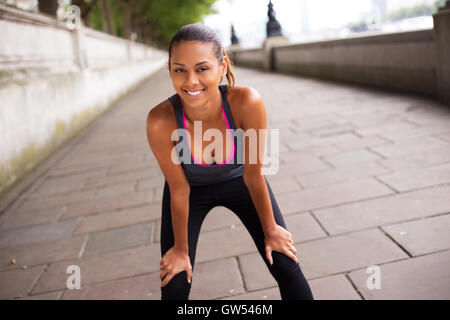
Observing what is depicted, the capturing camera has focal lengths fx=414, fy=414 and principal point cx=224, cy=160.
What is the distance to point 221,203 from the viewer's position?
1860mm

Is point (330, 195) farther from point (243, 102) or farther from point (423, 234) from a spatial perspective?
point (243, 102)

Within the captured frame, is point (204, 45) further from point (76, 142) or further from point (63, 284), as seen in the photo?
point (76, 142)

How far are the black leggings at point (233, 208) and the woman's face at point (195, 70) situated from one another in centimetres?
42

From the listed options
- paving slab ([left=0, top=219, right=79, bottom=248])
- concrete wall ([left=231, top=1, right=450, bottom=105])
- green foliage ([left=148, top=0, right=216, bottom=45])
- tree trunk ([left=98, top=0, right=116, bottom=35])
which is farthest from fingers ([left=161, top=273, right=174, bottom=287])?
green foliage ([left=148, top=0, right=216, bottom=45])

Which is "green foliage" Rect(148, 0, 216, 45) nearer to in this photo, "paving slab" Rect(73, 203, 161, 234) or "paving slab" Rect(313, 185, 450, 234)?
"paving slab" Rect(73, 203, 161, 234)

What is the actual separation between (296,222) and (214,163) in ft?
4.72

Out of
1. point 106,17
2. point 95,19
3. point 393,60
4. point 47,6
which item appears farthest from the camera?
point 95,19

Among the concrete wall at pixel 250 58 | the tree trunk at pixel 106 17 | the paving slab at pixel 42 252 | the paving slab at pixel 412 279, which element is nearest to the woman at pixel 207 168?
the paving slab at pixel 412 279

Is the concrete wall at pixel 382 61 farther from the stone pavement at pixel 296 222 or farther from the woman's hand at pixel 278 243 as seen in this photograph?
the woman's hand at pixel 278 243

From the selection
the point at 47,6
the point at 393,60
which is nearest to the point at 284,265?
the point at 393,60

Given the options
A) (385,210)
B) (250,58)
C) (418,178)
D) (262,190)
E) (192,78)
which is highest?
(250,58)

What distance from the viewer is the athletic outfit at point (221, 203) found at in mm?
1719

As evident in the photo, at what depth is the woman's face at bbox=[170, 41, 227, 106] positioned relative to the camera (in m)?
1.55
